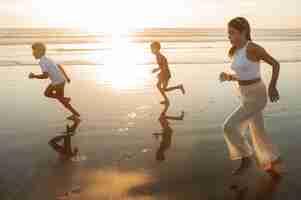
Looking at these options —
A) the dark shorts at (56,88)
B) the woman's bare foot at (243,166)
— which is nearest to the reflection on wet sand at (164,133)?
the woman's bare foot at (243,166)

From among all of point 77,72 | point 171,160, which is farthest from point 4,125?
point 77,72

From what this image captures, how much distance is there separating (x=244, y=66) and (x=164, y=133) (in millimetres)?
3432

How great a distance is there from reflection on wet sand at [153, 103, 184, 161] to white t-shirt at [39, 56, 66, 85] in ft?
8.27

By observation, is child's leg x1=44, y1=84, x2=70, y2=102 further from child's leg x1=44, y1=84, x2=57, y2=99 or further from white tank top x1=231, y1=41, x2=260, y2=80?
white tank top x1=231, y1=41, x2=260, y2=80

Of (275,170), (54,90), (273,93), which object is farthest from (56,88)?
(273,93)

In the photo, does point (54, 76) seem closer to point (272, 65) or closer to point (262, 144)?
point (262, 144)

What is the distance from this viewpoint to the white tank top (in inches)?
248

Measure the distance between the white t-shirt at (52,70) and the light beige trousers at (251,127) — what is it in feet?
17.2

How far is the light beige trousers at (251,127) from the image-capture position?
650cm

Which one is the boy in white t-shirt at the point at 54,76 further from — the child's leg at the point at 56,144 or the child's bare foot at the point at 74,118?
the child's leg at the point at 56,144

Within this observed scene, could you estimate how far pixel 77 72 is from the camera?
2116cm

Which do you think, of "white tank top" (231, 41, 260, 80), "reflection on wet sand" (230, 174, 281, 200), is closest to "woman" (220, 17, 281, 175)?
"white tank top" (231, 41, 260, 80)

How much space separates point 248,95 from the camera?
651 centimetres

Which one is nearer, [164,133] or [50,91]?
[164,133]
